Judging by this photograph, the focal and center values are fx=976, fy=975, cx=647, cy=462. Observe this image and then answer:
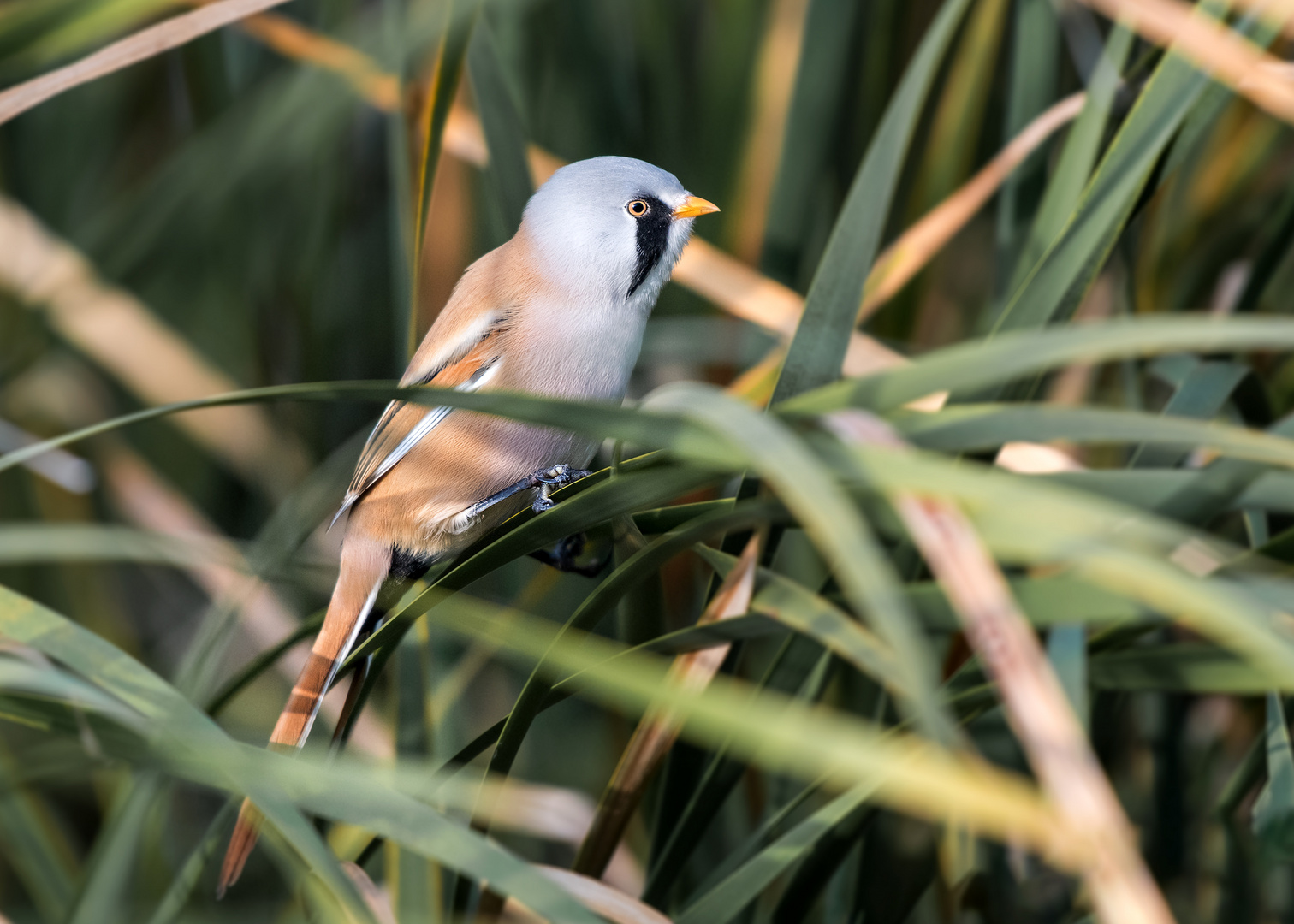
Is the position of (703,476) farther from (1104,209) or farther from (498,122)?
(498,122)

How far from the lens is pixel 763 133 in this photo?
1.91 m

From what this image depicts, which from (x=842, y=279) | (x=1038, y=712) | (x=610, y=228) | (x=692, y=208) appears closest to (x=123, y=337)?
(x=610, y=228)

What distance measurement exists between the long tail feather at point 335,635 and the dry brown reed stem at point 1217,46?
119cm

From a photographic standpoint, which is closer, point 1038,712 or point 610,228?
point 1038,712

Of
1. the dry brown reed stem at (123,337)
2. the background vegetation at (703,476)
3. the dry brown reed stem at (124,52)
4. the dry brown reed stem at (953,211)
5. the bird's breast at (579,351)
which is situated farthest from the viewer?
the dry brown reed stem at (123,337)

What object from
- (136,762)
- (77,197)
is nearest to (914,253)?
(136,762)

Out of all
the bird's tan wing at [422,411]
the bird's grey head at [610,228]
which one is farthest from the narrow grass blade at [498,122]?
the bird's tan wing at [422,411]

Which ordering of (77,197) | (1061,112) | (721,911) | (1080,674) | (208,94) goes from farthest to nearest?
(77,197) < (208,94) < (1061,112) < (721,911) < (1080,674)

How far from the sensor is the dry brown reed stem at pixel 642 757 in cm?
107

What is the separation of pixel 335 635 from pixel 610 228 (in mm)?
732

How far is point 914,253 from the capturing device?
64.9 inches

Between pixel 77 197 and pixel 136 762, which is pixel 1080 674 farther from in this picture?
pixel 77 197

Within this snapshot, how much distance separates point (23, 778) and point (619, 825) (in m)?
0.65

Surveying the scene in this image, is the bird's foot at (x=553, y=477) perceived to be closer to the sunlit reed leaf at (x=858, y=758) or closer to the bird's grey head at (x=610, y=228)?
the bird's grey head at (x=610, y=228)
